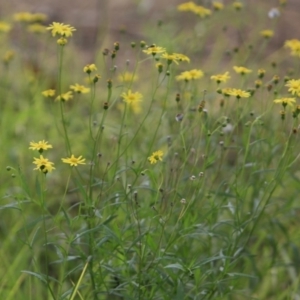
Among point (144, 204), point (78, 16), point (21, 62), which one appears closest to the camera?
point (144, 204)

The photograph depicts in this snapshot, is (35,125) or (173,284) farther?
(35,125)

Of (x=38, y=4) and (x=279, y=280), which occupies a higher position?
(x=38, y=4)

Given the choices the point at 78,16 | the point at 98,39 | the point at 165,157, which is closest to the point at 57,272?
the point at 165,157

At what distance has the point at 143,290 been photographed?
7.03 ft

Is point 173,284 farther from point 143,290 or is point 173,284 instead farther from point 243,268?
point 243,268

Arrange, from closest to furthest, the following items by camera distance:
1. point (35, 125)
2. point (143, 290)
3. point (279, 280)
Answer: point (143, 290) → point (279, 280) → point (35, 125)

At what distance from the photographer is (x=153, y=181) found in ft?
7.17

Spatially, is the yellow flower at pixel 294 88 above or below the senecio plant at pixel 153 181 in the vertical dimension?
above

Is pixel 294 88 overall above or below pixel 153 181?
above

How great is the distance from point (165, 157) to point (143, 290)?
A: 601 mm

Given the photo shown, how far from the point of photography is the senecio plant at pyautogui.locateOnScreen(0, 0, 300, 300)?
2143 mm

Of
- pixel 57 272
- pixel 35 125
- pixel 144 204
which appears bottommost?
pixel 57 272

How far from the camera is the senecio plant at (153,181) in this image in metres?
2.14

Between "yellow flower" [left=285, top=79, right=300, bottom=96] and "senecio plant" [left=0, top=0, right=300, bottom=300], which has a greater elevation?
"yellow flower" [left=285, top=79, right=300, bottom=96]
